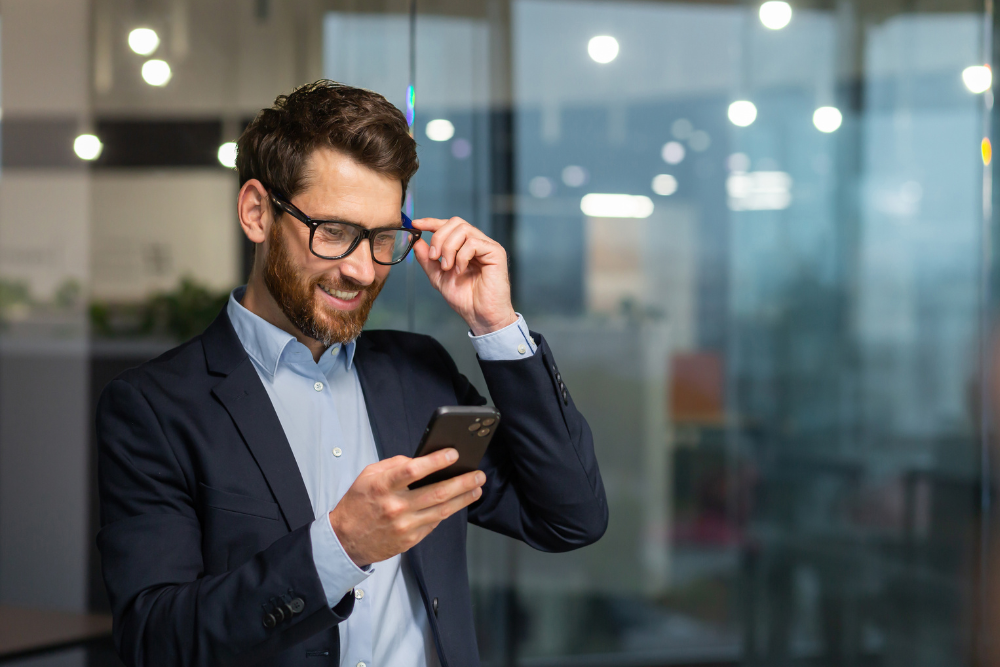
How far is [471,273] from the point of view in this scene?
1358 millimetres

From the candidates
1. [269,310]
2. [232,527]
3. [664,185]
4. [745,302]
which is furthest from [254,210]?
[745,302]

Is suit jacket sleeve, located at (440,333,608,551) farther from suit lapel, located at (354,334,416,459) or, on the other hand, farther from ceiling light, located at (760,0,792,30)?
ceiling light, located at (760,0,792,30)

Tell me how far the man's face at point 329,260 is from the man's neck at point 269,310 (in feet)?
0.16

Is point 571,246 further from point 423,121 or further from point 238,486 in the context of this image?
point 238,486

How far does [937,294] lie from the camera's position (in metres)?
3.54

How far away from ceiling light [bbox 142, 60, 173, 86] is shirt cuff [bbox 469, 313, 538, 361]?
6.83 feet

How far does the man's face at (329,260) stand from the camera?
4.11ft

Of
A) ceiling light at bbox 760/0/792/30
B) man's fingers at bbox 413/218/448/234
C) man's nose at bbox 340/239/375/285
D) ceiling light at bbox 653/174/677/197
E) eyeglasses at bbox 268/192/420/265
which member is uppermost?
ceiling light at bbox 760/0/792/30

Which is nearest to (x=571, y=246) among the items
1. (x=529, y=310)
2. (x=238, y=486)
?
(x=529, y=310)

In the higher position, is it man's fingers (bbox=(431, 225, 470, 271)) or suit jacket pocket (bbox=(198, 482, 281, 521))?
man's fingers (bbox=(431, 225, 470, 271))

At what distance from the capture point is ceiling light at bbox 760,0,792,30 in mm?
3436

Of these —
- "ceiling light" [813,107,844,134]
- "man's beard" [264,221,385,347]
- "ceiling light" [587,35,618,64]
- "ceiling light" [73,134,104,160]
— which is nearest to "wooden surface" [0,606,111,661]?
"ceiling light" [73,134,104,160]

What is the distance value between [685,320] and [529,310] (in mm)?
686

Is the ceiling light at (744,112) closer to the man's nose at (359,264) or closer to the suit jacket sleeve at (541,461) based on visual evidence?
the suit jacket sleeve at (541,461)
